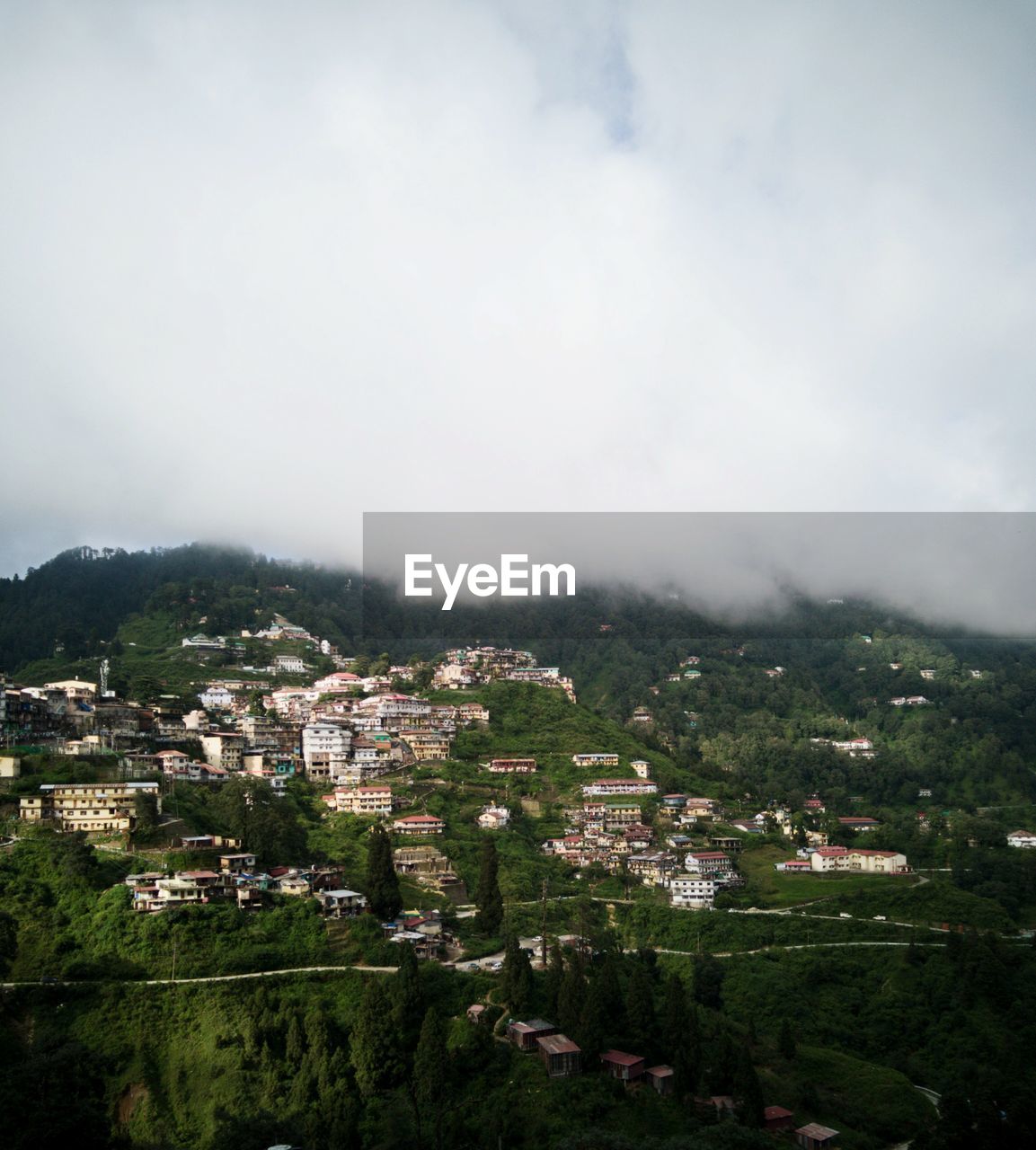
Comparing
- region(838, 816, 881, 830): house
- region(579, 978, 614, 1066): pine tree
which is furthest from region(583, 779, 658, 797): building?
region(579, 978, 614, 1066): pine tree

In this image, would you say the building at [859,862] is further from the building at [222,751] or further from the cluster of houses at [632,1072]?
the building at [222,751]

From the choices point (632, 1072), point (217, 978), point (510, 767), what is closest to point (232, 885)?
point (217, 978)

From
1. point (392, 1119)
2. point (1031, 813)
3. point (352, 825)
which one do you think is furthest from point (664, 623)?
point (392, 1119)

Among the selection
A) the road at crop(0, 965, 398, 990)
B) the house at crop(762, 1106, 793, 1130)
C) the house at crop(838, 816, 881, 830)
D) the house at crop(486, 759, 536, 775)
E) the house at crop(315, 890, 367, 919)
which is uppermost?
the house at crop(486, 759, 536, 775)

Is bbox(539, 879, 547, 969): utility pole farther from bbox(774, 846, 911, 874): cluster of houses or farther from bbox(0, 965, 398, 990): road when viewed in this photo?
bbox(774, 846, 911, 874): cluster of houses

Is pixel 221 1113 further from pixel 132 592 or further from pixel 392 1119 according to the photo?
pixel 132 592

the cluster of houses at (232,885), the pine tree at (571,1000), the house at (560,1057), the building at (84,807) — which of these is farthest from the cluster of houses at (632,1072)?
the building at (84,807)
